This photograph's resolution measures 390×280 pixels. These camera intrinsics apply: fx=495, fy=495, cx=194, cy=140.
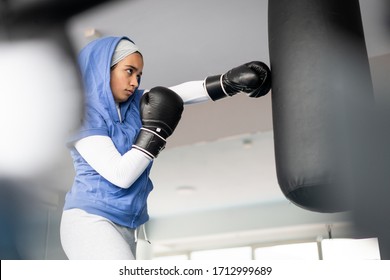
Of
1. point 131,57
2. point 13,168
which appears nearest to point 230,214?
point 131,57

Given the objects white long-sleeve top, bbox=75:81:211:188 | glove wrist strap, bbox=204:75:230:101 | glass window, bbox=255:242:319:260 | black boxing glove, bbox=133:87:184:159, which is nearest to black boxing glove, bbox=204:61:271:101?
glove wrist strap, bbox=204:75:230:101

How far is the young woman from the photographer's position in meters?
1.05

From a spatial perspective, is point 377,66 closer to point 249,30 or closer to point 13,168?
point 249,30

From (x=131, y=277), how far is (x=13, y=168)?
477 millimetres

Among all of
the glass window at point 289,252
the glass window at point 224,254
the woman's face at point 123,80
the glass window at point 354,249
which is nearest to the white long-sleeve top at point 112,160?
the woman's face at point 123,80

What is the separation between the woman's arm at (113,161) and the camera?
3.47 ft

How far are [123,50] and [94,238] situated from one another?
44 centimetres

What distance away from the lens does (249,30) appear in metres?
1.38

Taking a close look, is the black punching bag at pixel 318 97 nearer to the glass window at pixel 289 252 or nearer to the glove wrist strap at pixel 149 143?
the glass window at pixel 289 252

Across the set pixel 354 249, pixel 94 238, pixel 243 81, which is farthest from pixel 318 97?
pixel 94 238

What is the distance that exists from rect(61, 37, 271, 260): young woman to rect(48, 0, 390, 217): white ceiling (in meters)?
0.06

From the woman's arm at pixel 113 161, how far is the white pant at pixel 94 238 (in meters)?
0.09

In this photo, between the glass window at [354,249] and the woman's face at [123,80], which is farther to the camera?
the woman's face at [123,80]

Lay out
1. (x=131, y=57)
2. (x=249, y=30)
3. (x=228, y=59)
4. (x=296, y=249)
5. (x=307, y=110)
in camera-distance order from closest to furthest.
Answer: (x=307, y=110) < (x=296, y=249) < (x=131, y=57) < (x=228, y=59) < (x=249, y=30)
